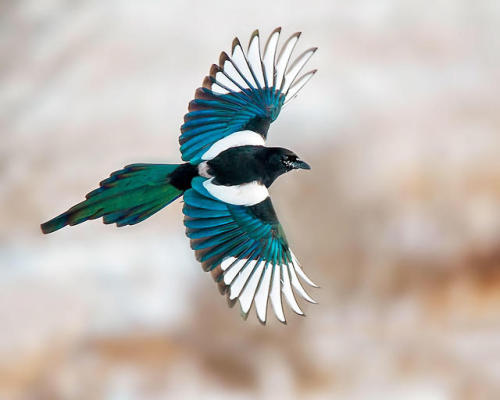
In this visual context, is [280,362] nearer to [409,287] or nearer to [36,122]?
[409,287]

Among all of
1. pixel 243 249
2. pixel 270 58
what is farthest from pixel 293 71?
pixel 243 249

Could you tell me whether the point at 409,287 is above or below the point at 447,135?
below

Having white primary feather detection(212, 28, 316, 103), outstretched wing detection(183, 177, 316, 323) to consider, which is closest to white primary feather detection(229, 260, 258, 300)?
outstretched wing detection(183, 177, 316, 323)

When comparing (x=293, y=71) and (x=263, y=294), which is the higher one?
(x=293, y=71)

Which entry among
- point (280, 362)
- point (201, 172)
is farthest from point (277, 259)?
point (280, 362)

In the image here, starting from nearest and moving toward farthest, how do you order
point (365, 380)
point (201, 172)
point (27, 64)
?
point (201, 172)
point (365, 380)
point (27, 64)

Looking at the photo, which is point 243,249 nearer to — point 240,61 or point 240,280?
point 240,280

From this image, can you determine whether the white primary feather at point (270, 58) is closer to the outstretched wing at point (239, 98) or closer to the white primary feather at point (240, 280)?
the outstretched wing at point (239, 98)
